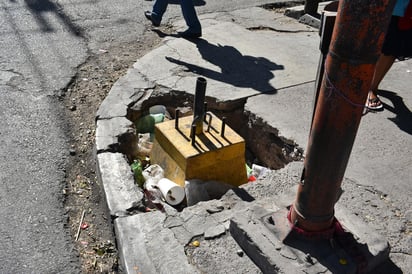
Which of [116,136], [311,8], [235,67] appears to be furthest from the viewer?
[311,8]

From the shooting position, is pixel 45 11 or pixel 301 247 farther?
pixel 45 11

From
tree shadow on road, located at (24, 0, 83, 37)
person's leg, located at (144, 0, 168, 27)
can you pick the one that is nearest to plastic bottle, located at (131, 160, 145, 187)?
tree shadow on road, located at (24, 0, 83, 37)

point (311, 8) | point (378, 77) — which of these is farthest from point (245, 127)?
point (311, 8)

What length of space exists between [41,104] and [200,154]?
193cm

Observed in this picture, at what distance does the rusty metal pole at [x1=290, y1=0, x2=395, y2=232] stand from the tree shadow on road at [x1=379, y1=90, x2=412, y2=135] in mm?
1852

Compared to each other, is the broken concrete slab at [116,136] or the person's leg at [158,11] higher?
the person's leg at [158,11]

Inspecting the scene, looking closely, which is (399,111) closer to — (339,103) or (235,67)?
(235,67)

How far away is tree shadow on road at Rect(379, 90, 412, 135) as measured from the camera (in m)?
3.70

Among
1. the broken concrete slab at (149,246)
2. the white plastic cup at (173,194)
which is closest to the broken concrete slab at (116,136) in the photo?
the white plastic cup at (173,194)

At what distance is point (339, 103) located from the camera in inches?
73.5

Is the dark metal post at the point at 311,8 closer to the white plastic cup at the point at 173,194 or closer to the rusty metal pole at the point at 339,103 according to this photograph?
the white plastic cup at the point at 173,194

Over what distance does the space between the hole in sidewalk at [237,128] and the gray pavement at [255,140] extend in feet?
0.07

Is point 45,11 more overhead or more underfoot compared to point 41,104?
more overhead

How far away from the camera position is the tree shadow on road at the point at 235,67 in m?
4.34
